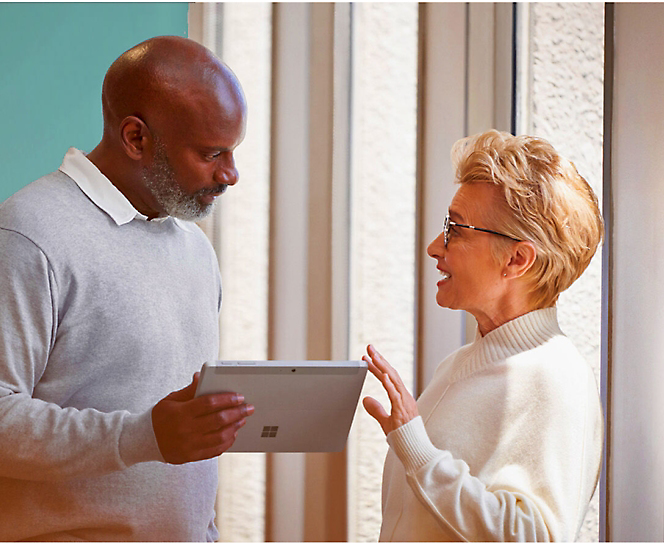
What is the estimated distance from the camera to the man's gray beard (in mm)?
1234

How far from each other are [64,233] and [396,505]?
2.52ft

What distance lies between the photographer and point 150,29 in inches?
76.0

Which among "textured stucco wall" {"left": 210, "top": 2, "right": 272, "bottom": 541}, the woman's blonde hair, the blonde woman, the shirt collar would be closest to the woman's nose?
the blonde woman

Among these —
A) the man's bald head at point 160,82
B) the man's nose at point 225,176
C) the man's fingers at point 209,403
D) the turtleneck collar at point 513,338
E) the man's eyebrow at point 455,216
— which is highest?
the man's bald head at point 160,82

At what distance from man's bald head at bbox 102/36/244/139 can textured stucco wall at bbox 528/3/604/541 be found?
0.96 m

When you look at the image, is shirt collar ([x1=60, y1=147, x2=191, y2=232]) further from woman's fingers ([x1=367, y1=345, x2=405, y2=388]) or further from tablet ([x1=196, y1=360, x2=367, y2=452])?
woman's fingers ([x1=367, y1=345, x2=405, y2=388])

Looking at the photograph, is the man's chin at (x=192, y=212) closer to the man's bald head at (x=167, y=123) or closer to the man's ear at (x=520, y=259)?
the man's bald head at (x=167, y=123)

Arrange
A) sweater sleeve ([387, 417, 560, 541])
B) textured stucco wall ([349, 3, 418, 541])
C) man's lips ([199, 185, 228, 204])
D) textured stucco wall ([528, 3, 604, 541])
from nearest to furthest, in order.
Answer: sweater sleeve ([387, 417, 560, 541])
man's lips ([199, 185, 228, 204])
textured stucco wall ([528, 3, 604, 541])
textured stucco wall ([349, 3, 418, 541])

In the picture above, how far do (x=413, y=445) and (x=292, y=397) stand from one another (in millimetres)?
219

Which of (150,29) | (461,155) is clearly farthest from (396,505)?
(150,29)

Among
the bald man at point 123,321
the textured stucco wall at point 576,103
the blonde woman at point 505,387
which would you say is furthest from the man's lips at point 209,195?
the textured stucco wall at point 576,103

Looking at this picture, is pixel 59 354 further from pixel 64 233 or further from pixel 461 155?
pixel 461 155

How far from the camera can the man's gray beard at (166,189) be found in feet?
4.05

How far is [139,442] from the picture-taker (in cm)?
102
